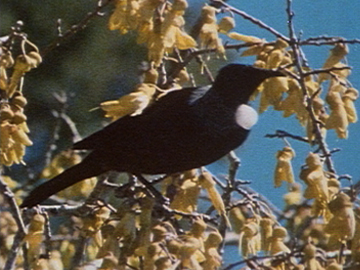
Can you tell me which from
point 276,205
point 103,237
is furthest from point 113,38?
point 103,237

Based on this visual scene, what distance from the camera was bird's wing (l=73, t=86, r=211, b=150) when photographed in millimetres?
1206

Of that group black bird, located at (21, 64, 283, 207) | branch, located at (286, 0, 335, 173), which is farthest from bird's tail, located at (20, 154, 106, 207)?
branch, located at (286, 0, 335, 173)

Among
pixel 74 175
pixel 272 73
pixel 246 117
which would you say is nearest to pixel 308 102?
pixel 272 73

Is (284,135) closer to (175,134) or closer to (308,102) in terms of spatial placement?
(308,102)

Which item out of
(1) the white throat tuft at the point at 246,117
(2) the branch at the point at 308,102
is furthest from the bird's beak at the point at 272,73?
(1) the white throat tuft at the point at 246,117

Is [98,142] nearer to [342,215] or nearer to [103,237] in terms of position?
[103,237]

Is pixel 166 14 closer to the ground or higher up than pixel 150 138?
higher up

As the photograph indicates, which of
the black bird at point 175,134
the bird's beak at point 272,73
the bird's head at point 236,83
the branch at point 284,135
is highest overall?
the bird's beak at point 272,73

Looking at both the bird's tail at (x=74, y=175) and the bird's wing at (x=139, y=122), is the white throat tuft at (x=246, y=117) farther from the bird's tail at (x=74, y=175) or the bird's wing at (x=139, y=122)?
the bird's tail at (x=74, y=175)

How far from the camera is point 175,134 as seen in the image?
1247 millimetres

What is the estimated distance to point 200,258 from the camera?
0.92 meters

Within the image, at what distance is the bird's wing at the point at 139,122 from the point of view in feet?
3.96

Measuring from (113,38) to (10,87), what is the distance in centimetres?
106

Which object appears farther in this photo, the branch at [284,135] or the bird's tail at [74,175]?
the bird's tail at [74,175]
